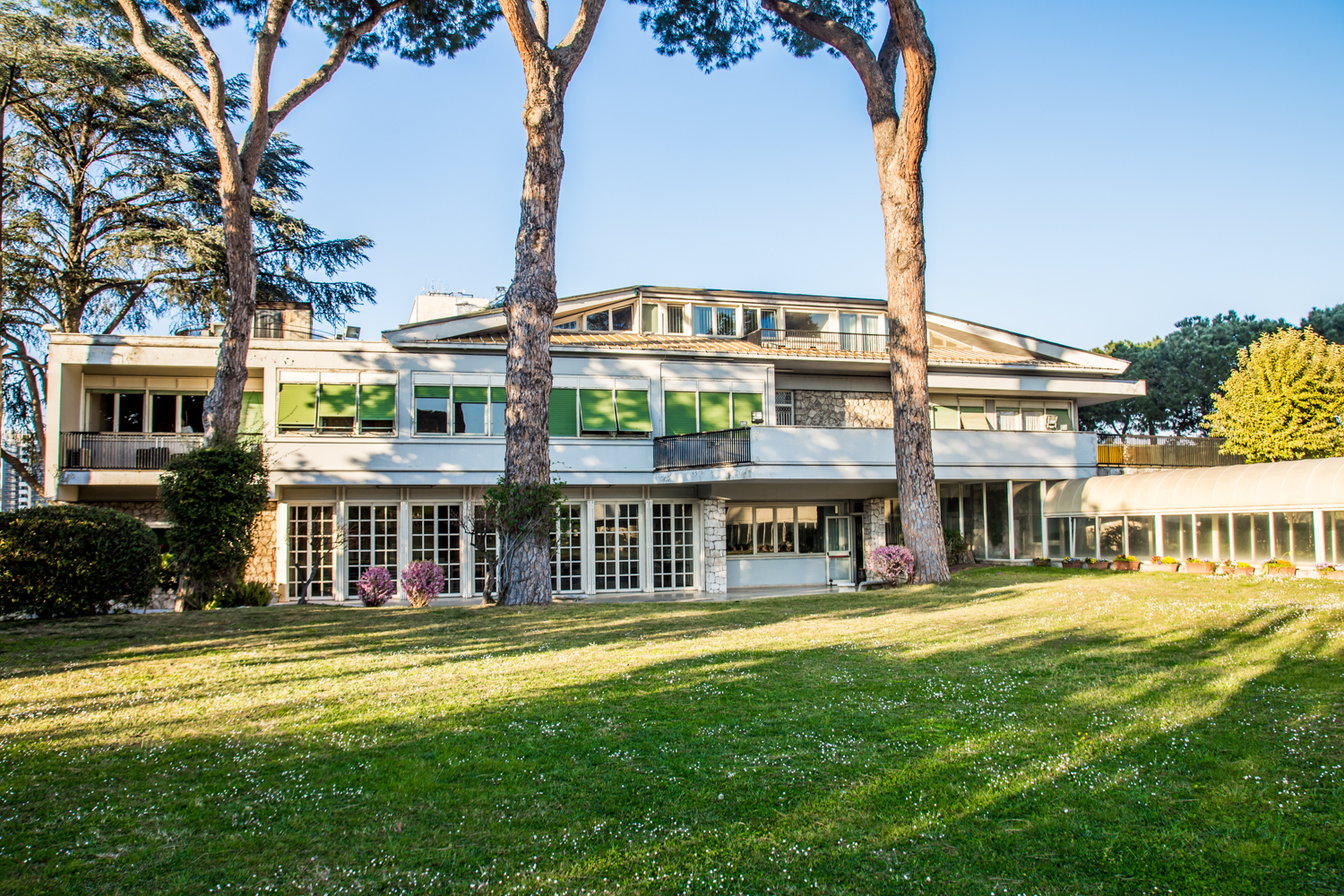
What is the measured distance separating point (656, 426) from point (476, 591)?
6225mm

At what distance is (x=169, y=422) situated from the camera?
2211cm

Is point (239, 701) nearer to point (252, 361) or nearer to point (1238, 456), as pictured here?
point (252, 361)

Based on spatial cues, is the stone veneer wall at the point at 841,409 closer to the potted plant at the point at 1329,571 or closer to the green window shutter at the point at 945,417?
the green window shutter at the point at 945,417

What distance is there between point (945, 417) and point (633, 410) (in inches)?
391

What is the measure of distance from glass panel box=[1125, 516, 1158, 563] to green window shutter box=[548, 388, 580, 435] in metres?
14.4

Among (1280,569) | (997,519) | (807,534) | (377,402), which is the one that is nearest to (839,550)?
(807,534)

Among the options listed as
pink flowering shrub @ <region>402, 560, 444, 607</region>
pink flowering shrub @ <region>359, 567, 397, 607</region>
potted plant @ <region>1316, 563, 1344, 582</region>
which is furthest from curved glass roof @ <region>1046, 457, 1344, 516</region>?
pink flowering shrub @ <region>359, 567, 397, 607</region>

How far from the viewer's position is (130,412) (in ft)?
73.1

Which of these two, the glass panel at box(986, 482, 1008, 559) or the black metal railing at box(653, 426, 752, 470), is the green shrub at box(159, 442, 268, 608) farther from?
the glass panel at box(986, 482, 1008, 559)

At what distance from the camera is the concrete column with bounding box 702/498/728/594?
22.8 meters

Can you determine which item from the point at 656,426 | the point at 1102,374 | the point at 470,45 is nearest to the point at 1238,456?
the point at 1102,374

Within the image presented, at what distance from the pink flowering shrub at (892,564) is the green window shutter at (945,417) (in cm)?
889

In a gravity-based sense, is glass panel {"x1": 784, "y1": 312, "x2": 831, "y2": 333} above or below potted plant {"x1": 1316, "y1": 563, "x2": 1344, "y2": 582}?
above

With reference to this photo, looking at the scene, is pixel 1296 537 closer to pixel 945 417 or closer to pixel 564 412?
pixel 945 417
